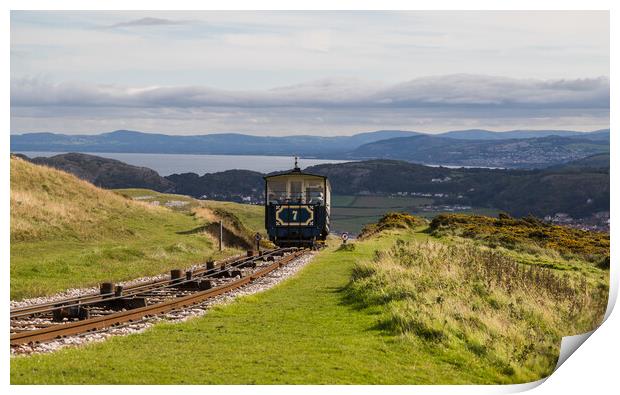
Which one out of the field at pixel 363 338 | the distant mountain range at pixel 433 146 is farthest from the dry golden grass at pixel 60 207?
the distant mountain range at pixel 433 146

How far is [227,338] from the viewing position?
52.4 ft

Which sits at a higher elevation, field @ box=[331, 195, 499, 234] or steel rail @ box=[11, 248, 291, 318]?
steel rail @ box=[11, 248, 291, 318]

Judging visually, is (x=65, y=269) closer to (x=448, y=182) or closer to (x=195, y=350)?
(x=195, y=350)

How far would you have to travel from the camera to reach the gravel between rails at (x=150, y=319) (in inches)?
568

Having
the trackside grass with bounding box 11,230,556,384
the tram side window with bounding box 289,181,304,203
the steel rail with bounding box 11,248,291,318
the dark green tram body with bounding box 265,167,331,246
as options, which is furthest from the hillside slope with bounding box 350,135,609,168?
the trackside grass with bounding box 11,230,556,384

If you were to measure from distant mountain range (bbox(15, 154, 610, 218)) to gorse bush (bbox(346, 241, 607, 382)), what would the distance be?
29.3 m

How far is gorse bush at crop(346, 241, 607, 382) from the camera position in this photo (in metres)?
15.2

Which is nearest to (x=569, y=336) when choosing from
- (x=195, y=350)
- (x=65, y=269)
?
(x=195, y=350)

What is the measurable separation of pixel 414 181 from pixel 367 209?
25.2 m

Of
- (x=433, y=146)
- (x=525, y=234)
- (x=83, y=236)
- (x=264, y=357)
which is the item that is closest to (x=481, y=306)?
(x=264, y=357)

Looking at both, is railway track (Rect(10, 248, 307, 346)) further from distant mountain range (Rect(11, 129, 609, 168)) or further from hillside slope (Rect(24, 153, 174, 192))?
hillside slope (Rect(24, 153, 174, 192))
